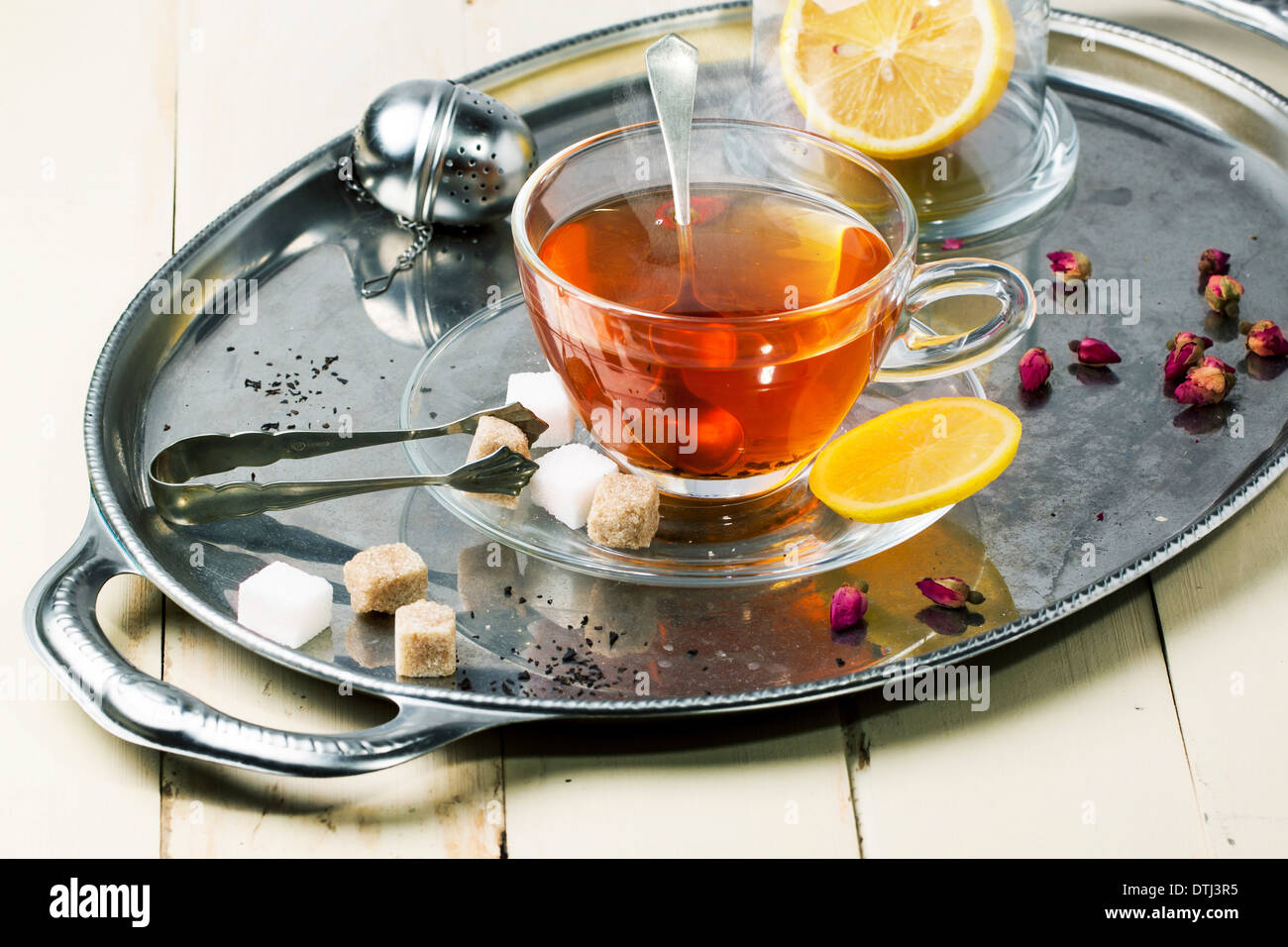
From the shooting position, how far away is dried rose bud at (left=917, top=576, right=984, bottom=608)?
42.4 inches

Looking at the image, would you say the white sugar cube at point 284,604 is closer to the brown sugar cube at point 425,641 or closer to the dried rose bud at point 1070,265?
the brown sugar cube at point 425,641

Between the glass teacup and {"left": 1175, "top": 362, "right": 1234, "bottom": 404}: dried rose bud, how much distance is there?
0.61 feet

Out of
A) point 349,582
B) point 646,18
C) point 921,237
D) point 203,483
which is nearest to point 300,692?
point 349,582

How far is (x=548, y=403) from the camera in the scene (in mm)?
1258

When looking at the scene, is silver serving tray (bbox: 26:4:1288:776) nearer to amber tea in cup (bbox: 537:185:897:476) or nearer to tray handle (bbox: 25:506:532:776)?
tray handle (bbox: 25:506:532:776)

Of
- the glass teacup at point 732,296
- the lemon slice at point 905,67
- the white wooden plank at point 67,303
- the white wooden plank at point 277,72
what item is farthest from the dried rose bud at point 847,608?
the white wooden plank at point 277,72

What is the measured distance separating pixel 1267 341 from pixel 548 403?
0.65 meters

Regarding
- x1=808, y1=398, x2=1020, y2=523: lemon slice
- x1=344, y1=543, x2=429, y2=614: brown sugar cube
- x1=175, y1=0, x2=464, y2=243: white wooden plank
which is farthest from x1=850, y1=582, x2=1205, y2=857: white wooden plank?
x1=175, y1=0, x2=464, y2=243: white wooden plank

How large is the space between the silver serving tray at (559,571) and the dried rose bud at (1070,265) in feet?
0.06

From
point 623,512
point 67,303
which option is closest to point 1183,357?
point 623,512

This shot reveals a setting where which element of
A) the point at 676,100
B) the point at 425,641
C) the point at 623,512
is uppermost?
the point at 676,100

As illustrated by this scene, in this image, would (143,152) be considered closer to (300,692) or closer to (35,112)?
(35,112)

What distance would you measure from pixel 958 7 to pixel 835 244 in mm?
429

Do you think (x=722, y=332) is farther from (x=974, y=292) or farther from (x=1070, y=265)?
(x=1070, y=265)
